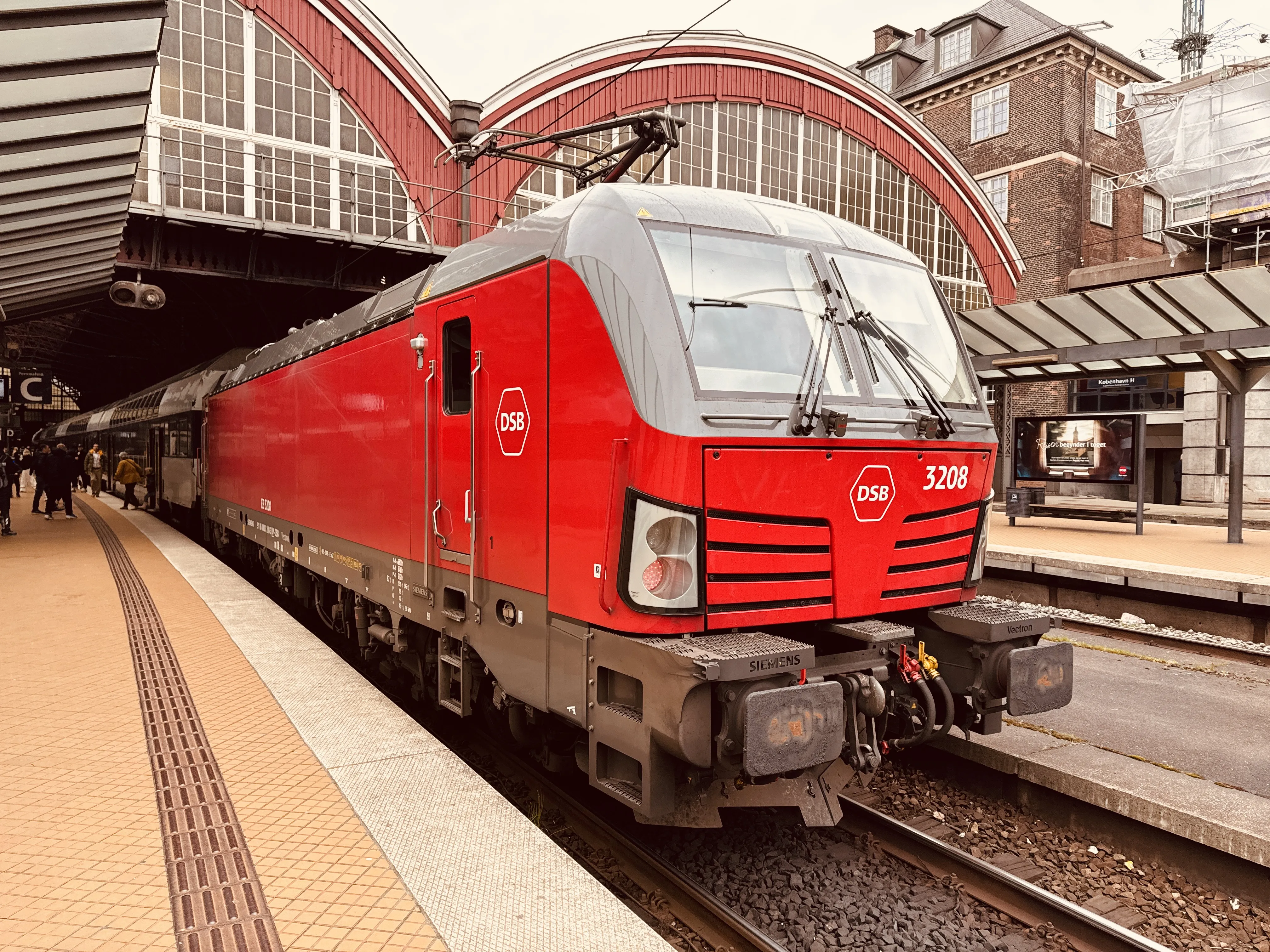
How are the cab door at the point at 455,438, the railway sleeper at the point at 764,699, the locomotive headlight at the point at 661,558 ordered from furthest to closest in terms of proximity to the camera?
the cab door at the point at 455,438 < the locomotive headlight at the point at 661,558 < the railway sleeper at the point at 764,699

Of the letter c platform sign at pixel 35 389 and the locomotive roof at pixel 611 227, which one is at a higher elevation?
the letter c platform sign at pixel 35 389

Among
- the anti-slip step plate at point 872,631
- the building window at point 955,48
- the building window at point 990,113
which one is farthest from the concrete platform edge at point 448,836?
the building window at point 955,48

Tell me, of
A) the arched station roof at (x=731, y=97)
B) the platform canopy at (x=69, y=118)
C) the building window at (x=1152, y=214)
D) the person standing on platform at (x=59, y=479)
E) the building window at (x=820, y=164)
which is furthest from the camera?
the building window at (x=1152, y=214)

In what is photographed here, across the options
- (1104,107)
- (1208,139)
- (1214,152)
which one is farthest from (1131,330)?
(1104,107)

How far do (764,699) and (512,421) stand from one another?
6.47ft

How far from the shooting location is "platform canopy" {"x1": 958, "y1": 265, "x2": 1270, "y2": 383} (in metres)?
11.6

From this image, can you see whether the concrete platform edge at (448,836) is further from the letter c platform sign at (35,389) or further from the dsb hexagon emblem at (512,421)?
the letter c platform sign at (35,389)

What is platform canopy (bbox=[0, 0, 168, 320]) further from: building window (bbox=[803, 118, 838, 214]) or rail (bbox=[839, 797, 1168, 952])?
building window (bbox=[803, 118, 838, 214])

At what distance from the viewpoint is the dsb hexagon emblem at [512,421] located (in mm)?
4535

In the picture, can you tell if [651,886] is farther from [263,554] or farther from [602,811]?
[263,554]

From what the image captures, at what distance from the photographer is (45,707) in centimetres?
592

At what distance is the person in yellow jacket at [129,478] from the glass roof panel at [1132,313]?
879 inches

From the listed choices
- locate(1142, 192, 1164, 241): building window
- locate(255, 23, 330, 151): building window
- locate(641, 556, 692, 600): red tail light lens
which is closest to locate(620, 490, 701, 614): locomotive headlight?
locate(641, 556, 692, 600): red tail light lens

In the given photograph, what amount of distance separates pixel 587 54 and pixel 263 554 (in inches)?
700
